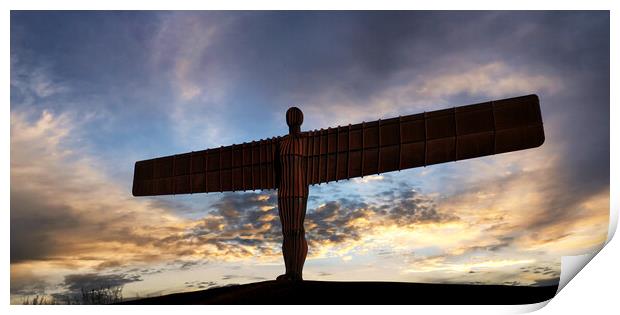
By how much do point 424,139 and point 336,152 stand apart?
925 millimetres

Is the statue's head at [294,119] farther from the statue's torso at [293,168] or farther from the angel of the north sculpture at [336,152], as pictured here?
the statue's torso at [293,168]

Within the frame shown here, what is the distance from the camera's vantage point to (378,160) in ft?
22.7

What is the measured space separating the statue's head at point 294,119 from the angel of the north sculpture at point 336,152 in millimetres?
10

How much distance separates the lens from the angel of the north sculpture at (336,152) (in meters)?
6.44

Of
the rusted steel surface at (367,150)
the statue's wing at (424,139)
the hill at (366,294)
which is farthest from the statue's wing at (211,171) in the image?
the hill at (366,294)

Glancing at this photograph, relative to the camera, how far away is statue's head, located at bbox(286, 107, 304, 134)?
7.25m

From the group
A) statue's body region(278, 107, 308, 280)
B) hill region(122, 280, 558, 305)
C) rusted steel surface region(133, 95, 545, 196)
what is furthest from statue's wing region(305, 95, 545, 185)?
hill region(122, 280, 558, 305)

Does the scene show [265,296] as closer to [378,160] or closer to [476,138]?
[378,160]

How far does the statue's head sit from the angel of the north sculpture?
0.4 inches

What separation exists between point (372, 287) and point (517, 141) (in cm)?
191

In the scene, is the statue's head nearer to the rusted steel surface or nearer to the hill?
the rusted steel surface

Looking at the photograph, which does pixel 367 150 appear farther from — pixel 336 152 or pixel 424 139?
pixel 424 139

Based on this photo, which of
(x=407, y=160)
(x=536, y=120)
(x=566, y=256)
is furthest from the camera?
(x=566, y=256)
